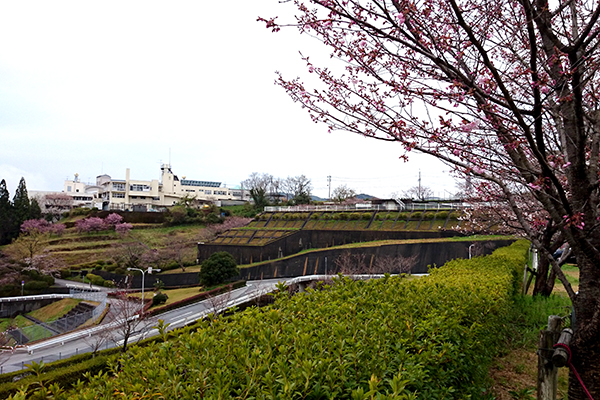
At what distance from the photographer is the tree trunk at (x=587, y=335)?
105 inches

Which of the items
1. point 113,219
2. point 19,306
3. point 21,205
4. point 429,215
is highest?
point 21,205

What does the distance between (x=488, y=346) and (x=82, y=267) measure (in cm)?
3426

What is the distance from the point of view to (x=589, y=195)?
2.65m

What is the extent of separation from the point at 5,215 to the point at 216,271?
27439mm

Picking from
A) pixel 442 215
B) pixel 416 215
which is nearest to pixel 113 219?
pixel 416 215

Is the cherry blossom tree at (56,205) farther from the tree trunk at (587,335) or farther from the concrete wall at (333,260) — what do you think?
the tree trunk at (587,335)

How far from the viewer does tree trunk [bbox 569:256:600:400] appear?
268 centimetres

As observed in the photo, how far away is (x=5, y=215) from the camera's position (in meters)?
35.5

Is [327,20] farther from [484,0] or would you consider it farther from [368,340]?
A: [368,340]

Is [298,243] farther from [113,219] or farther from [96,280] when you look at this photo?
[113,219]

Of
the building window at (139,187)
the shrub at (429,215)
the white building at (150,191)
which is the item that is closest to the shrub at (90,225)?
the white building at (150,191)

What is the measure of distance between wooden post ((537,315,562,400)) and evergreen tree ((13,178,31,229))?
1787 inches

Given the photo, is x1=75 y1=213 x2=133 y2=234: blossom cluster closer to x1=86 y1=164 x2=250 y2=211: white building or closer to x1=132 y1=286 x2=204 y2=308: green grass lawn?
x1=86 y1=164 x2=250 y2=211: white building

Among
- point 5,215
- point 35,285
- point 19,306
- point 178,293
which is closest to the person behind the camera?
point 178,293
